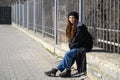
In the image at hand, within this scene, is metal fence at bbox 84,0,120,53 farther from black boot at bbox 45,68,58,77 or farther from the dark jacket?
black boot at bbox 45,68,58,77

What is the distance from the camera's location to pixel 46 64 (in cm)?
1001

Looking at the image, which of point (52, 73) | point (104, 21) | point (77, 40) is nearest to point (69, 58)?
point (77, 40)

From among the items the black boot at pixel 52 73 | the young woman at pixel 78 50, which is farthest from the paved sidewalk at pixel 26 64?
the young woman at pixel 78 50

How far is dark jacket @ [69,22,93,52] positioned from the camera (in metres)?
7.92

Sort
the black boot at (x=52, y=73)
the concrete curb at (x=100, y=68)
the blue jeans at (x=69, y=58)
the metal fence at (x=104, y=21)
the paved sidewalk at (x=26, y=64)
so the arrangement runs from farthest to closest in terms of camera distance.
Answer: the paved sidewalk at (x=26, y=64), the black boot at (x=52, y=73), the blue jeans at (x=69, y=58), the metal fence at (x=104, y=21), the concrete curb at (x=100, y=68)

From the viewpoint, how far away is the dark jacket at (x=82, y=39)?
7.92 metres

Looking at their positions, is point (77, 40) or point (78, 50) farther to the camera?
point (77, 40)

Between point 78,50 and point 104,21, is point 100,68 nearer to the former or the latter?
point 78,50

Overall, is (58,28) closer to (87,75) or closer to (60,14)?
(60,14)

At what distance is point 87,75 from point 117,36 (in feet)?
3.36

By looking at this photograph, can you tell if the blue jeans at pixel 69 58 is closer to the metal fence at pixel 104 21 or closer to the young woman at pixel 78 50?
the young woman at pixel 78 50

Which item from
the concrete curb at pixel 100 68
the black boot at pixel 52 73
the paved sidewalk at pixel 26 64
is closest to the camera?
the concrete curb at pixel 100 68

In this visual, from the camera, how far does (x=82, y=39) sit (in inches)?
313

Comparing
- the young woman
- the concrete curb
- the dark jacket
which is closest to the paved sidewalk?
the young woman
